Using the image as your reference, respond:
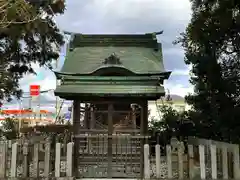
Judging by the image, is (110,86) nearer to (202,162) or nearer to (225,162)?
(202,162)

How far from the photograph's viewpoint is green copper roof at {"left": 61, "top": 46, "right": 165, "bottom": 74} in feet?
36.3

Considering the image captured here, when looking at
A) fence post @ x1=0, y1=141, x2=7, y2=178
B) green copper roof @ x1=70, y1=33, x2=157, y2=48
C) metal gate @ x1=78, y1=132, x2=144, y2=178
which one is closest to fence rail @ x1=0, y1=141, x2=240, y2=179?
fence post @ x1=0, y1=141, x2=7, y2=178

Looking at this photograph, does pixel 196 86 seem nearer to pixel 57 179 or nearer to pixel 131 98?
pixel 131 98

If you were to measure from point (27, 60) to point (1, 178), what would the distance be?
5.66 meters

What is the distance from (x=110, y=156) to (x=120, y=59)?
313 centimetres

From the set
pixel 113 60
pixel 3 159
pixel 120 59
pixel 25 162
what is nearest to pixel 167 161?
pixel 113 60

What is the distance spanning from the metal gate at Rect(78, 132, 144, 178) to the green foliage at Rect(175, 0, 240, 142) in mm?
3014

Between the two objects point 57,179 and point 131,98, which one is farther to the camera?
point 131,98

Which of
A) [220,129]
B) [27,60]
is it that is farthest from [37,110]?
[220,129]

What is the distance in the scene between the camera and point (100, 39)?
41.6ft

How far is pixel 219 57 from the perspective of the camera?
38.4 ft

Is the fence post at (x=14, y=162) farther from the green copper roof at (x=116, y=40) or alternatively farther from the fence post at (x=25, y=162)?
the green copper roof at (x=116, y=40)

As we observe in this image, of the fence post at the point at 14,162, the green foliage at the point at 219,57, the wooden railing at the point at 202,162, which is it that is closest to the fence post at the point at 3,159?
the fence post at the point at 14,162

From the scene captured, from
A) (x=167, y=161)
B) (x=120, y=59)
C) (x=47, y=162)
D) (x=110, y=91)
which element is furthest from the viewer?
(x=120, y=59)
